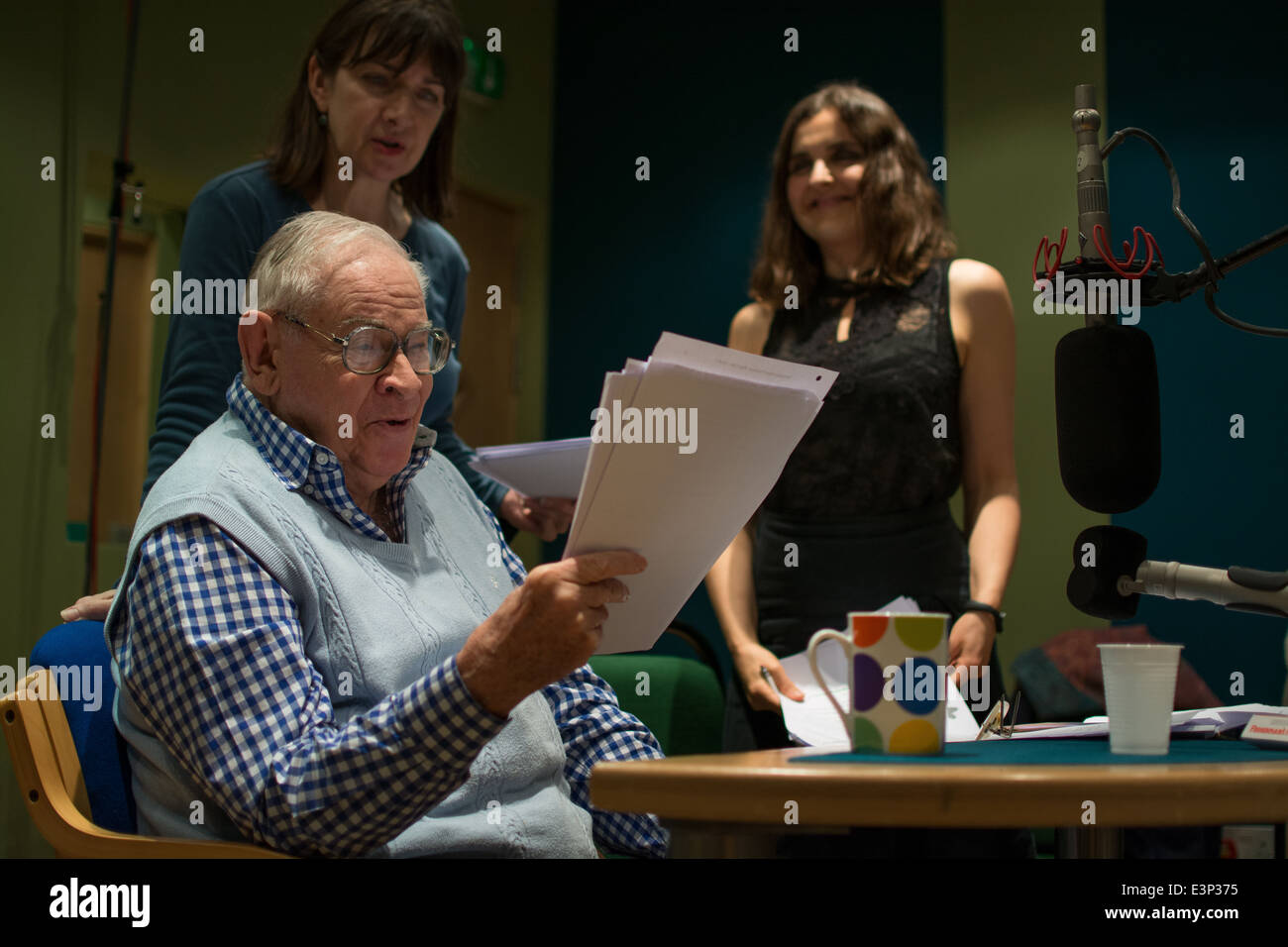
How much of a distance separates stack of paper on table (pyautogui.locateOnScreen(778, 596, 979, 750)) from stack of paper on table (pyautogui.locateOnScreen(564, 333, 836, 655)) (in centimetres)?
19

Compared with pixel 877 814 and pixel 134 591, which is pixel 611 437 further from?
pixel 134 591

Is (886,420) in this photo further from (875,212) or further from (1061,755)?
(1061,755)

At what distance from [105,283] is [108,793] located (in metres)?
2.60

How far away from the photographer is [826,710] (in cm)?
140

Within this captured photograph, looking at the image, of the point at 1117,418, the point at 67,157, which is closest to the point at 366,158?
the point at 1117,418

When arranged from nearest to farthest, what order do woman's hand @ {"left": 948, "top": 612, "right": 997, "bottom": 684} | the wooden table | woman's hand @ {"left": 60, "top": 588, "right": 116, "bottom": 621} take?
the wooden table < woman's hand @ {"left": 60, "top": 588, "right": 116, "bottom": 621} < woman's hand @ {"left": 948, "top": 612, "right": 997, "bottom": 684}

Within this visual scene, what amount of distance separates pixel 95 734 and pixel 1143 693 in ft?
3.41

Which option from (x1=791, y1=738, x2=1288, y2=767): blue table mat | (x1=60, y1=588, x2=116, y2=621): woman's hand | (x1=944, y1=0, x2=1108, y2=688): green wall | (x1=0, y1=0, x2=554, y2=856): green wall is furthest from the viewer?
(x1=944, y1=0, x2=1108, y2=688): green wall

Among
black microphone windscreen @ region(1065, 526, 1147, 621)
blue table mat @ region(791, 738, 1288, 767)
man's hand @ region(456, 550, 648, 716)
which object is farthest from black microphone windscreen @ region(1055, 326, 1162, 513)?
man's hand @ region(456, 550, 648, 716)

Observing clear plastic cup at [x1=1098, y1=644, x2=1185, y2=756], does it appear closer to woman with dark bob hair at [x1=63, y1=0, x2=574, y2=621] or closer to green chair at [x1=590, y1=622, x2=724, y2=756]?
green chair at [x1=590, y1=622, x2=724, y2=756]

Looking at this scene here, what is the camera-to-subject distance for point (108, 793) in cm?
128

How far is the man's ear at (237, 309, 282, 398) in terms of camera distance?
140 cm

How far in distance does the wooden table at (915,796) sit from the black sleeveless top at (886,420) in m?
1.15

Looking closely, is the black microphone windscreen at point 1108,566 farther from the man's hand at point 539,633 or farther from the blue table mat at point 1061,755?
the man's hand at point 539,633
